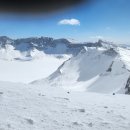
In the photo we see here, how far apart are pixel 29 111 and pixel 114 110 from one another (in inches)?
188

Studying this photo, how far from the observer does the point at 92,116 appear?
13.6m

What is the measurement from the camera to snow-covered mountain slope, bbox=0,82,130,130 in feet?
38.8

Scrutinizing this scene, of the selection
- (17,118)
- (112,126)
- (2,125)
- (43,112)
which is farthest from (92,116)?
(2,125)

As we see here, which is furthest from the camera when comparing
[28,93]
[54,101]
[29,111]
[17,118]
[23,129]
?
[28,93]

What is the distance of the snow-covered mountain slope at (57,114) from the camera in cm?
1183

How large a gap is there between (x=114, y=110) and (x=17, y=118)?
18.6 feet

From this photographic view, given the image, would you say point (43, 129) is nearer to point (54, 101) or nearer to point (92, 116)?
point (92, 116)

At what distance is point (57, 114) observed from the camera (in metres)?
13.4

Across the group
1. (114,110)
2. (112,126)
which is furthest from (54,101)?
(112,126)

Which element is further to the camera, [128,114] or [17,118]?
[128,114]

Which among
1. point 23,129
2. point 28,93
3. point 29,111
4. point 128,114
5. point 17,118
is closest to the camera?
point 23,129

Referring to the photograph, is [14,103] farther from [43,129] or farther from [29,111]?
[43,129]

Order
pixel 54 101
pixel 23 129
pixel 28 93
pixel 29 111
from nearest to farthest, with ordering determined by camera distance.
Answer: pixel 23 129 → pixel 29 111 → pixel 54 101 → pixel 28 93

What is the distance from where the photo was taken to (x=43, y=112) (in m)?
13.6
